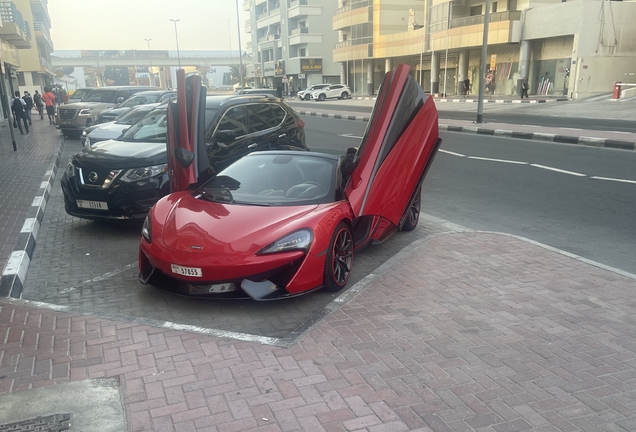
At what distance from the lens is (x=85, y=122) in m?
18.7

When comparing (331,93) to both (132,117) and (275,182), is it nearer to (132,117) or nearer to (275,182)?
(132,117)

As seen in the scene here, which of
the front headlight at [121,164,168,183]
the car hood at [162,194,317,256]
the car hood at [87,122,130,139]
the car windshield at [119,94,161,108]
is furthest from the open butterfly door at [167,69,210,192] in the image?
the car windshield at [119,94,161,108]

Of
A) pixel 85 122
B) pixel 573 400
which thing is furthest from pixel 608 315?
pixel 85 122

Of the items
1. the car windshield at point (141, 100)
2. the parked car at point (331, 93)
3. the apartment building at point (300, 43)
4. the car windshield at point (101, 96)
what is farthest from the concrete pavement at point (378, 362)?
the apartment building at point (300, 43)

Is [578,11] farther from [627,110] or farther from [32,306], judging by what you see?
[32,306]

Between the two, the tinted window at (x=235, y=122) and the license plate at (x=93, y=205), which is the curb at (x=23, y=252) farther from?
the tinted window at (x=235, y=122)

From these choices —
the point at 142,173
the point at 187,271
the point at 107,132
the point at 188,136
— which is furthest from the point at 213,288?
the point at 107,132

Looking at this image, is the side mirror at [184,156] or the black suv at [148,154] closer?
the side mirror at [184,156]

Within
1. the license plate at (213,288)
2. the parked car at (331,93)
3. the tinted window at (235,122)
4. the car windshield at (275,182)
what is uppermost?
the tinted window at (235,122)

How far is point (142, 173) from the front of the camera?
689cm

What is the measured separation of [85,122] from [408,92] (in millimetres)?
15869

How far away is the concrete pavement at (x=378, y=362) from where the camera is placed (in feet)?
9.70

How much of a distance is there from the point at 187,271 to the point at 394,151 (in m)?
2.65

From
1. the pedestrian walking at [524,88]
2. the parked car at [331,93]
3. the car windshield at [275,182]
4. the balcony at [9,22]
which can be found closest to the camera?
the car windshield at [275,182]
